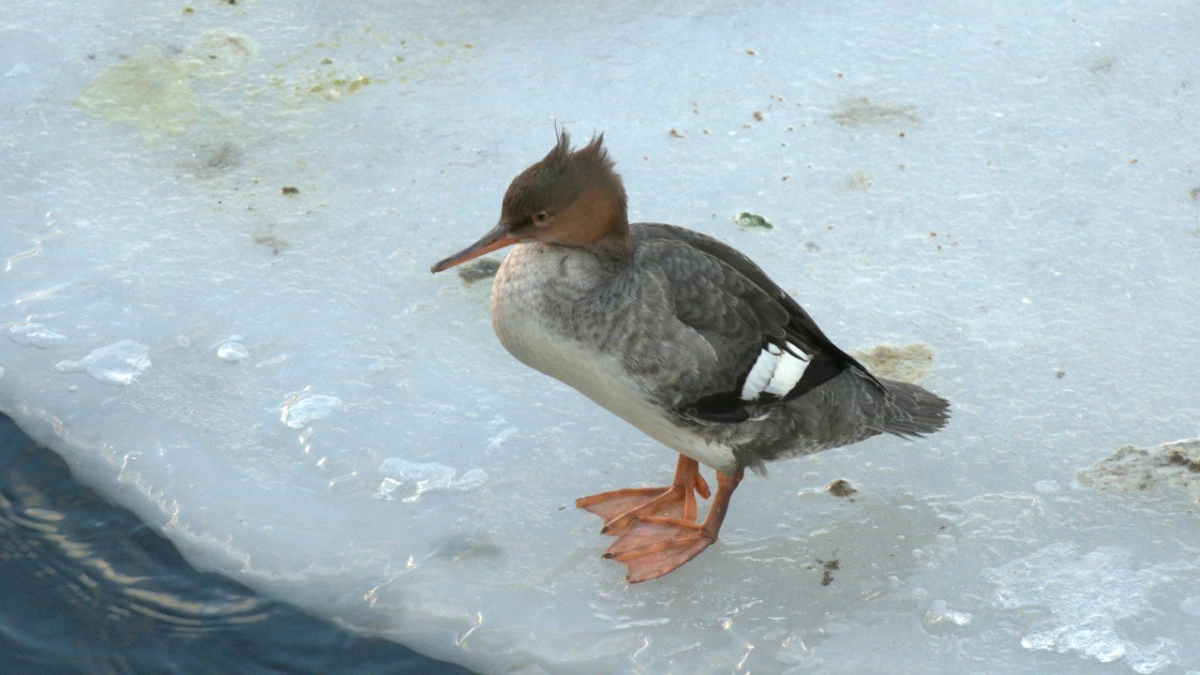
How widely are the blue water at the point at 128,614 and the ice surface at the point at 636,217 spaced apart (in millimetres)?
87

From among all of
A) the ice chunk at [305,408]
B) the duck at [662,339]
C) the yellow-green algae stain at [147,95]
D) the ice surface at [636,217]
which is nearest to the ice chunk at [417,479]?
the ice surface at [636,217]

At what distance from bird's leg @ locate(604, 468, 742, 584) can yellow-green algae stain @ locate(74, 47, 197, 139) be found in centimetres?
254

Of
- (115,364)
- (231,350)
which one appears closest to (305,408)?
(231,350)

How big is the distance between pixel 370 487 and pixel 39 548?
2.89 feet

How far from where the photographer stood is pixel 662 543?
11.1 feet

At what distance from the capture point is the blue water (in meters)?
3.04

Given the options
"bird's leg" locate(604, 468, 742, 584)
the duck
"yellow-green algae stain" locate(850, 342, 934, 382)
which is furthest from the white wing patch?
"yellow-green algae stain" locate(850, 342, 934, 382)

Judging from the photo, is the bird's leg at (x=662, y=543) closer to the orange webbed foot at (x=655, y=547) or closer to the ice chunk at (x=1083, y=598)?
the orange webbed foot at (x=655, y=547)

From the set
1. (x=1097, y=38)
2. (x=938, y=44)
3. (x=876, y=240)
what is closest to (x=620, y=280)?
(x=876, y=240)

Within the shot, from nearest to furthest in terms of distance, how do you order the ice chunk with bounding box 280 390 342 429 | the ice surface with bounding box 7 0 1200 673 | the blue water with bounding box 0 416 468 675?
the blue water with bounding box 0 416 468 675, the ice surface with bounding box 7 0 1200 673, the ice chunk with bounding box 280 390 342 429

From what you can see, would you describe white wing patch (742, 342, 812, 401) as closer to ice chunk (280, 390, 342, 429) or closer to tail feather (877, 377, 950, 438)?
tail feather (877, 377, 950, 438)

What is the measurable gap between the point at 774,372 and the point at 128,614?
Result: 1767 mm

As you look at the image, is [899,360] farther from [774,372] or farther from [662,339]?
[662,339]

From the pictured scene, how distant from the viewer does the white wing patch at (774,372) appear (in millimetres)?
3229
